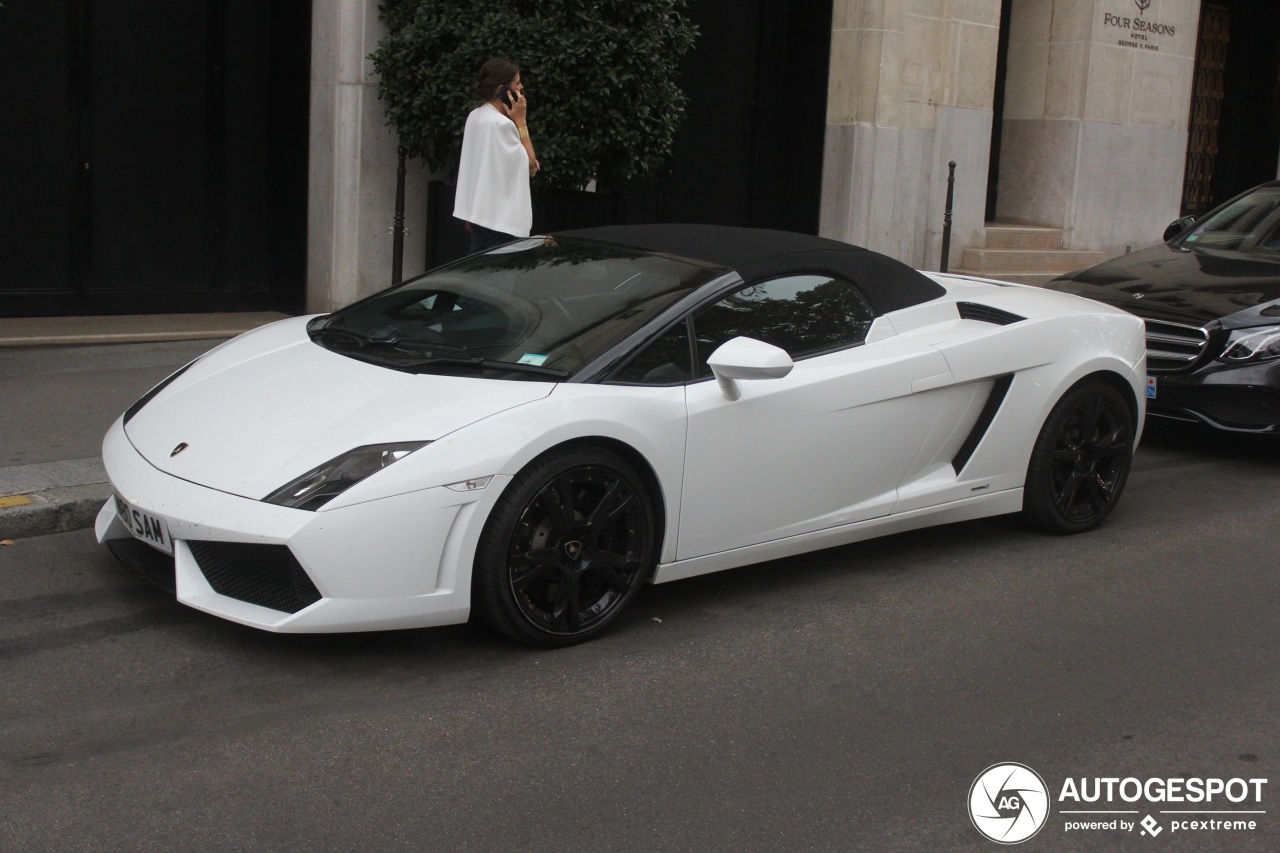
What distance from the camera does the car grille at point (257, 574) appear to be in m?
4.23

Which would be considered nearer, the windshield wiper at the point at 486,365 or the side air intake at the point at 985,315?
the windshield wiper at the point at 486,365

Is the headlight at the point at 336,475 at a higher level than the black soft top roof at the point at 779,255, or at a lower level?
lower

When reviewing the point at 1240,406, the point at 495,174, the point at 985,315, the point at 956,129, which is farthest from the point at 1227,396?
the point at 956,129

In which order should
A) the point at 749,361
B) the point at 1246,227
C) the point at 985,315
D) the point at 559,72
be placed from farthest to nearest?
the point at 559,72, the point at 1246,227, the point at 985,315, the point at 749,361

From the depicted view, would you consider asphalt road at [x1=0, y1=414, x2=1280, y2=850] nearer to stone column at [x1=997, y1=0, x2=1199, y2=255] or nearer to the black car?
the black car

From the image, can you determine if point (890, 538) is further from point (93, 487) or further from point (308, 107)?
point (308, 107)

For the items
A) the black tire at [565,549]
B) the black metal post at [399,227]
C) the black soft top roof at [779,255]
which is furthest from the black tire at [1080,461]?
the black metal post at [399,227]

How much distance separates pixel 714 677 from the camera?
456 cm

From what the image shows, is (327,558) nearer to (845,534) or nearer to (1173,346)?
(845,534)

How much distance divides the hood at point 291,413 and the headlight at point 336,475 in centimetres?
3

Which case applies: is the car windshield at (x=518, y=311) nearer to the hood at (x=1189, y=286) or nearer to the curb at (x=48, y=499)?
the curb at (x=48, y=499)

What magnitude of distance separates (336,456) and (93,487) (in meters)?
2.20

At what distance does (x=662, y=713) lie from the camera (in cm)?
426

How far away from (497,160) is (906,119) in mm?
6812
